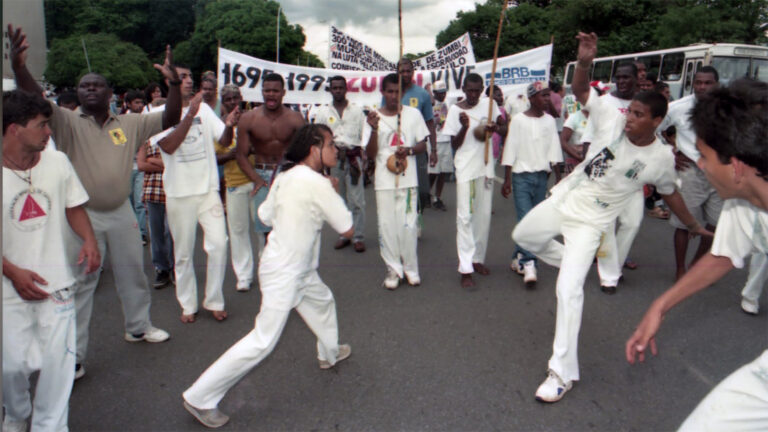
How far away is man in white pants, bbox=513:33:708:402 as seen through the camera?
333cm

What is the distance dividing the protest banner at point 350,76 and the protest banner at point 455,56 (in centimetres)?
46

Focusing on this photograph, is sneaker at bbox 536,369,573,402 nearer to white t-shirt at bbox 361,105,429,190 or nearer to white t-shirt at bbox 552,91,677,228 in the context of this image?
white t-shirt at bbox 552,91,677,228

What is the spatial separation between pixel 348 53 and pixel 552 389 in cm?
852

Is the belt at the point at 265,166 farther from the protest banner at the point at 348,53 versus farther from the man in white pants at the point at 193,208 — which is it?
the protest banner at the point at 348,53

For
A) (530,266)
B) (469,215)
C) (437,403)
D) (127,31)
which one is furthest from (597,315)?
(127,31)

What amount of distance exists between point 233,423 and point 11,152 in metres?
1.75

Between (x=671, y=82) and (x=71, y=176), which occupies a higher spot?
(x=671, y=82)

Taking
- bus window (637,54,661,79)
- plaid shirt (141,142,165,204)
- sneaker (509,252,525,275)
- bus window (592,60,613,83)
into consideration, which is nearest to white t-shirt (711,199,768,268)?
sneaker (509,252,525,275)

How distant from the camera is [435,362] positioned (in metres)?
3.63

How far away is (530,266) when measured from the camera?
16.8 ft

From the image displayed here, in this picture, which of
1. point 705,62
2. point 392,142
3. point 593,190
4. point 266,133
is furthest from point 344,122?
point 705,62

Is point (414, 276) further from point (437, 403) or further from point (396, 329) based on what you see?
point (437, 403)

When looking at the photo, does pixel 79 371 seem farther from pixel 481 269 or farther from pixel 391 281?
pixel 481 269

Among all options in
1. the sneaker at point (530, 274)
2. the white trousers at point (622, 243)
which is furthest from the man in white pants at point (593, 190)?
the sneaker at point (530, 274)
